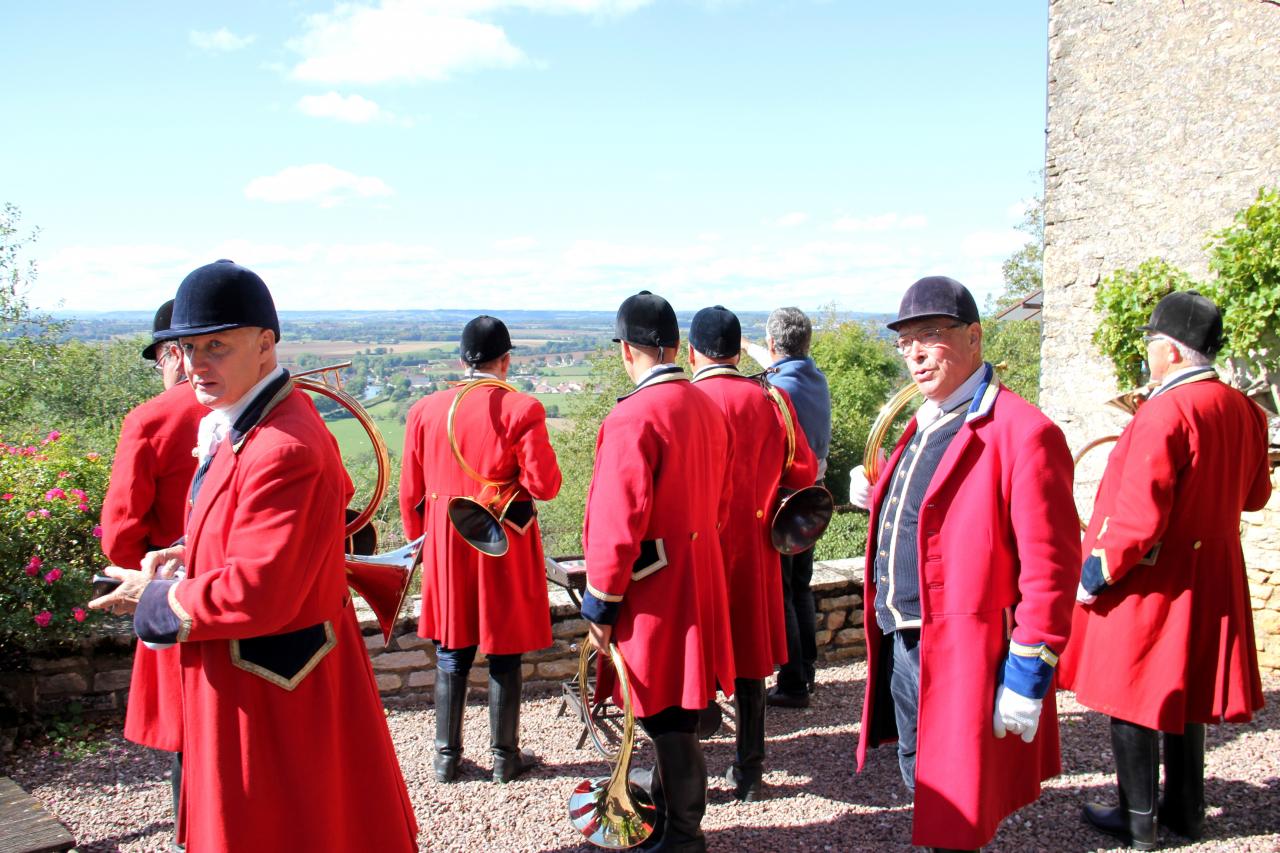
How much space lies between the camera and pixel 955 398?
2953 mm

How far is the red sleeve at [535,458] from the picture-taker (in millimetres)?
4398

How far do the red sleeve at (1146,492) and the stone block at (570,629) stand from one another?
2.91m

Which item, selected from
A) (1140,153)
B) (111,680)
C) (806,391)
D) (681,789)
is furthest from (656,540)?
(1140,153)

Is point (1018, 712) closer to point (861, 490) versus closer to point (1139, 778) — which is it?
point (861, 490)

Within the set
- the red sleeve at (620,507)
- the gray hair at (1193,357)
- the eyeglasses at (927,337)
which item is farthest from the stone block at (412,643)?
the gray hair at (1193,357)

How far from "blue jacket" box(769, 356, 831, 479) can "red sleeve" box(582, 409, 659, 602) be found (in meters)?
2.25

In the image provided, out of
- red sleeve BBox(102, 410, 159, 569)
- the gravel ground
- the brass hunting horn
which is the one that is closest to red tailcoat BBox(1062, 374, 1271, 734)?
the gravel ground

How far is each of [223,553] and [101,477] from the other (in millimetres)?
3695

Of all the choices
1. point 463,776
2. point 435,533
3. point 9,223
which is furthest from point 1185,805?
point 9,223

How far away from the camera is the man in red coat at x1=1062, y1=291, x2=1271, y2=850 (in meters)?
3.65

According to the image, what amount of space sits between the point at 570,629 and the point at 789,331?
7.01 feet

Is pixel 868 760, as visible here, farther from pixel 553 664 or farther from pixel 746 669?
pixel 553 664

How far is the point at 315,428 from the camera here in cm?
255

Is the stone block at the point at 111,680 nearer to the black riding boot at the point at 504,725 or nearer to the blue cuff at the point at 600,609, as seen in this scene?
the black riding boot at the point at 504,725
